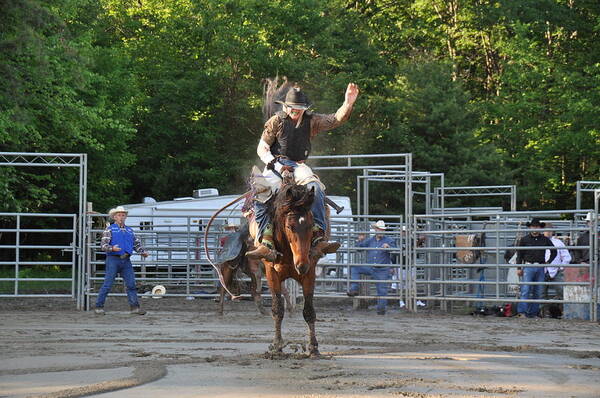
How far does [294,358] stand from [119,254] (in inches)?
351

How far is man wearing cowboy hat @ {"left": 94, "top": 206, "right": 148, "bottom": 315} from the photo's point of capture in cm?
1923

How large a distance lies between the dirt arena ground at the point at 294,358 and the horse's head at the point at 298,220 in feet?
3.20

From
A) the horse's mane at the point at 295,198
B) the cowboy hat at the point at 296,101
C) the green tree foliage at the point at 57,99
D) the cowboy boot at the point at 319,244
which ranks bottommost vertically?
the cowboy boot at the point at 319,244

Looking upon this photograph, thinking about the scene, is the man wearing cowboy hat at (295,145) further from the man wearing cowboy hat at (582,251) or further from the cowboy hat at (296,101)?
the man wearing cowboy hat at (582,251)

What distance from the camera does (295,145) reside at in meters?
11.7

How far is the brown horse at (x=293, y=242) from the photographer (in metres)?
10.9

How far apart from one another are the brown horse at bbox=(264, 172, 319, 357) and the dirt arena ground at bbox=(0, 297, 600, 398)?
60cm

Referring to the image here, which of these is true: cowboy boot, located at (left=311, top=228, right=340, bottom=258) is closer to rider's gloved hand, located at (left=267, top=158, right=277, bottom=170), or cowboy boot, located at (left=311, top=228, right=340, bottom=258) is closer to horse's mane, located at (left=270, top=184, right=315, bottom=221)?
horse's mane, located at (left=270, top=184, right=315, bottom=221)

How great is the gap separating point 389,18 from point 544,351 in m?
40.4

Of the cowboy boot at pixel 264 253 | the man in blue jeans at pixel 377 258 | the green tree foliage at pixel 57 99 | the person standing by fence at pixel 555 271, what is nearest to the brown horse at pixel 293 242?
the cowboy boot at pixel 264 253

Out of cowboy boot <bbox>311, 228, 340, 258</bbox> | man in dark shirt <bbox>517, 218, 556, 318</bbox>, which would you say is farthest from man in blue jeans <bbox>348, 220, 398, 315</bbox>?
cowboy boot <bbox>311, 228, 340, 258</bbox>

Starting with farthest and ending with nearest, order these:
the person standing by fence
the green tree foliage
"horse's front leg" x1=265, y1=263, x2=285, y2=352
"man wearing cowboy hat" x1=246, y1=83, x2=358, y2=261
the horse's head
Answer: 1. the green tree foliage
2. the person standing by fence
3. "horse's front leg" x1=265, y1=263, x2=285, y2=352
4. "man wearing cowboy hat" x1=246, y1=83, x2=358, y2=261
5. the horse's head

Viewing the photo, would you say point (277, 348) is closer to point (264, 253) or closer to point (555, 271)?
point (264, 253)

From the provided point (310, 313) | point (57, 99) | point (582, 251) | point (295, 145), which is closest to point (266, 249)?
point (310, 313)
